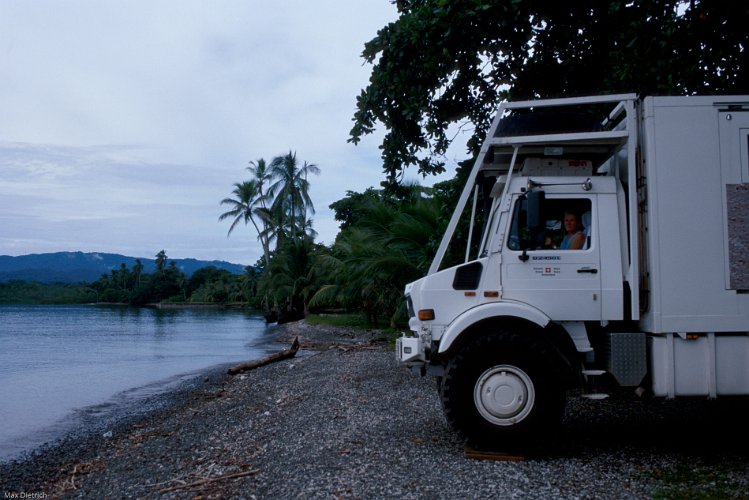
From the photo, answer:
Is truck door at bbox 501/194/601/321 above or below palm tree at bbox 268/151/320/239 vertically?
below

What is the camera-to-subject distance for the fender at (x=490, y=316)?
6.95m

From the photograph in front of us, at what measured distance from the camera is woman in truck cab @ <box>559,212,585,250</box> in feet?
23.6

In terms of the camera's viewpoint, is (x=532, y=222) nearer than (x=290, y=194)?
Yes

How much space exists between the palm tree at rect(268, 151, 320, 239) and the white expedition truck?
172 ft

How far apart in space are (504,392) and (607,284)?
5.07ft

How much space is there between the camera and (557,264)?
23.4 ft

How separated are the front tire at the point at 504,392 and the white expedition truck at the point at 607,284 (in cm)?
1

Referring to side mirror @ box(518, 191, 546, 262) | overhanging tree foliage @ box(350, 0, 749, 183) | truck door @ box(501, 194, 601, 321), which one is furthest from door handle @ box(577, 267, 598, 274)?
overhanging tree foliage @ box(350, 0, 749, 183)

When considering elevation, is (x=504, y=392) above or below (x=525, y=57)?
below

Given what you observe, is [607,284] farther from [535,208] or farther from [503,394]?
[503,394]

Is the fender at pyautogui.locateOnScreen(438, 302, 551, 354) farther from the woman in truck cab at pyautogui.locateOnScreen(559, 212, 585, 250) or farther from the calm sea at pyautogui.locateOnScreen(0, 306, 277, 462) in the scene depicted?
the calm sea at pyautogui.locateOnScreen(0, 306, 277, 462)

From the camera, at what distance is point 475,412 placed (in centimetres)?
692

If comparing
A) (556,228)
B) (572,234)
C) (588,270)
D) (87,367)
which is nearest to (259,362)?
(87,367)

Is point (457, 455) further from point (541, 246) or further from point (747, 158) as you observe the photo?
point (747, 158)
